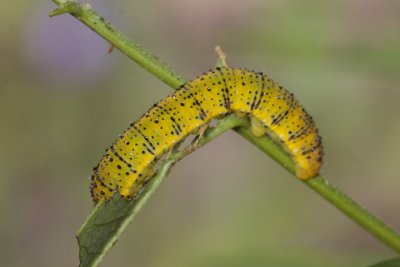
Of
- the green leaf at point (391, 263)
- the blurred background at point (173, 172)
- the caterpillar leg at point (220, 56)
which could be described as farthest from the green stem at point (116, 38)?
the blurred background at point (173, 172)

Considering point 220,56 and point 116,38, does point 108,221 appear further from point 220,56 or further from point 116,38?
point 220,56

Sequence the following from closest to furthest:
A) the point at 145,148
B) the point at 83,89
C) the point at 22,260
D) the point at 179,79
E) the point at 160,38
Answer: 1. the point at 179,79
2. the point at 145,148
3. the point at 22,260
4. the point at 83,89
5. the point at 160,38

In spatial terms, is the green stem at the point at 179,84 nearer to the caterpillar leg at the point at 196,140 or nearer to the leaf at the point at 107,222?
the caterpillar leg at the point at 196,140

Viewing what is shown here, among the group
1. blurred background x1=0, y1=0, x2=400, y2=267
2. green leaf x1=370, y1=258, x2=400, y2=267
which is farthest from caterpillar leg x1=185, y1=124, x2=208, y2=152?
blurred background x1=0, y1=0, x2=400, y2=267

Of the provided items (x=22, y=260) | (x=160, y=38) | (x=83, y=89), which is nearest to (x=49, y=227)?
(x=22, y=260)

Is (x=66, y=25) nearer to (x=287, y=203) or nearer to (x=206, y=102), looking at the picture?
(x=287, y=203)

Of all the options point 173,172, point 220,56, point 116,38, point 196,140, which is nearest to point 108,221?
point 196,140

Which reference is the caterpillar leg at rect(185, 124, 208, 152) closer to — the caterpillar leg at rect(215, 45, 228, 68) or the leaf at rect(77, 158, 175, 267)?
the leaf at rect(77, 158, 175, 267)
